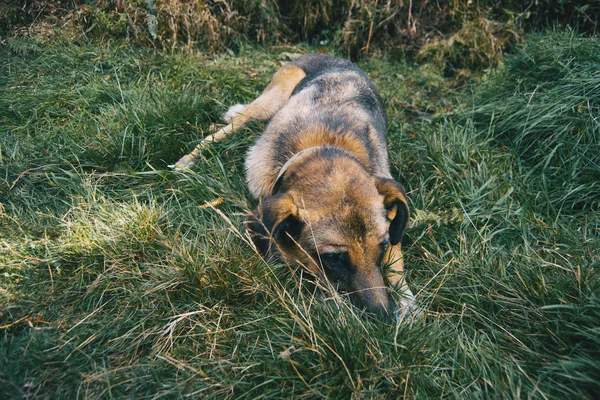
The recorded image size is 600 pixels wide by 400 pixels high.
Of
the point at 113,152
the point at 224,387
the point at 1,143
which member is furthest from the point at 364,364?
the point at 1,143

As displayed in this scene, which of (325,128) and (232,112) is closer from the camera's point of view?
(325,128)

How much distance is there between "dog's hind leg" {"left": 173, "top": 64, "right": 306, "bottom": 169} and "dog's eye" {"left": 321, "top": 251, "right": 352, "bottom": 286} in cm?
214

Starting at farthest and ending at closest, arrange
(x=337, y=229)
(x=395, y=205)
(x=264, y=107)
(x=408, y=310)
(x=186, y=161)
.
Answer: (x=264, y=107)
(x=186, y=161)
(x=395, y=205)
(x=337, y=229)
(x=408, y=310)

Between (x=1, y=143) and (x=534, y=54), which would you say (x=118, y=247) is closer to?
(x=1, y=143)

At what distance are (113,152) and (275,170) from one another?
1758mm

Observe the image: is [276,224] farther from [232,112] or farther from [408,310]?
[232,112]

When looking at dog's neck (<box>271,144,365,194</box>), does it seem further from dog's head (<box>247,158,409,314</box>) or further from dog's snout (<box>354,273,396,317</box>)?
dog's snout (<box>354,273,396,317</box>)

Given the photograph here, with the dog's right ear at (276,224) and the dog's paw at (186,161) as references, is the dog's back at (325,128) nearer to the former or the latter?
the dog's paw at (186,161)

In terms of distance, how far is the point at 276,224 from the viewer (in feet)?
10.6

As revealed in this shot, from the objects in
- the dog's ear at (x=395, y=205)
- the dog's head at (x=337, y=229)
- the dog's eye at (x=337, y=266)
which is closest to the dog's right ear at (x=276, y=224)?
the dog's head at (x=337, y=229)

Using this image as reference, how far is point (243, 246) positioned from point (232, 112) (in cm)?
234

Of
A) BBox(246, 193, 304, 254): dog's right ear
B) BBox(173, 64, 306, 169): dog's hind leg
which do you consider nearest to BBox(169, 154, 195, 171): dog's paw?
BBox(173, 64, 306, 169): dog's hind leg

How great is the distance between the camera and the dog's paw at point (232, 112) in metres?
5.34

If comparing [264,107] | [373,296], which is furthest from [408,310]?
[264,107]
